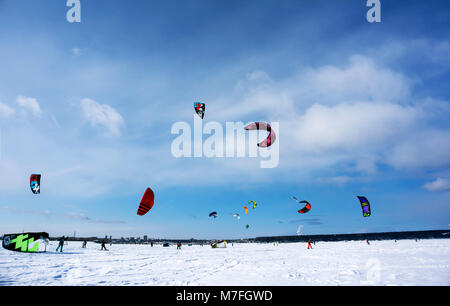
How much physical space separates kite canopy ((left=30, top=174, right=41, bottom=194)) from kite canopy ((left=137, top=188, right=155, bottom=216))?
1111 centimetres

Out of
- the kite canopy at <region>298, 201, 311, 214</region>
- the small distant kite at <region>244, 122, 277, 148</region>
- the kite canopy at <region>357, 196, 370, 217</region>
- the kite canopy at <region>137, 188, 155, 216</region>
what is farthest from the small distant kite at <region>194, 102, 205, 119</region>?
the kite canopy at <region>357, 196, 370, 217</region>

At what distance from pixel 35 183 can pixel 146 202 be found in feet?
39.0

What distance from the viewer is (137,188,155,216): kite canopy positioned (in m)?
15.4

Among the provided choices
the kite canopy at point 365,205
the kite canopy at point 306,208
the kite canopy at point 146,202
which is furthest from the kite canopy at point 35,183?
the kite canopy at point 365,205

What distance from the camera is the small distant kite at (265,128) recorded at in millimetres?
16047

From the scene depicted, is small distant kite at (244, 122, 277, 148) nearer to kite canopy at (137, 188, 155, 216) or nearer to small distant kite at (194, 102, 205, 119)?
small distant kite at (194, 102, 205, 119)

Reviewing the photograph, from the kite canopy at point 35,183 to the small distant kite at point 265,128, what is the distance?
18.5 meters

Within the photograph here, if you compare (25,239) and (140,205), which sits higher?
(140,205)

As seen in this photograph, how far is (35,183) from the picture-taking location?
20281 mm
